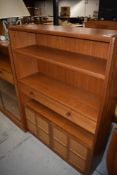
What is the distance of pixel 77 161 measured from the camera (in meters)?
1.40

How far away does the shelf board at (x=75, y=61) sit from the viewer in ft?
2.94

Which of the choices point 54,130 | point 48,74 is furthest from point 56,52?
point 54,130

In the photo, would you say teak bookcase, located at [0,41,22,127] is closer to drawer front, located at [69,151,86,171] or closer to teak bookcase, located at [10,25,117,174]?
teak bookcase, located at [10,25,117,174]

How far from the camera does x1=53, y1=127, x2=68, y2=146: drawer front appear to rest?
4.51ft

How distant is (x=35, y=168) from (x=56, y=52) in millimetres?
1276

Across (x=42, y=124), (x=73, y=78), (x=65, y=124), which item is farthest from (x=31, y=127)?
(x=73, y=78)

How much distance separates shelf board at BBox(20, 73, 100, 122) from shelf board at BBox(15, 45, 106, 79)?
1.14 feet

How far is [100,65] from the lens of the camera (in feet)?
3.22

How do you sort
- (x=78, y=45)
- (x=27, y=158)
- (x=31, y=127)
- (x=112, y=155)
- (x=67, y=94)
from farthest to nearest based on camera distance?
1. (x=31, y=127)
2. (x=27, y=158)
3. (x=67, y=94)
4. (x=78, y=45)
5. (x=112, y=155)

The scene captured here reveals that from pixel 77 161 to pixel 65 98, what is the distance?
0.67 meters

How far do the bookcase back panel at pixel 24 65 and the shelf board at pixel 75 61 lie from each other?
0.11 meters

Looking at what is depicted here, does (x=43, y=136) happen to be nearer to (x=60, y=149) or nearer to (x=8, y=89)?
(x=60, y=149)

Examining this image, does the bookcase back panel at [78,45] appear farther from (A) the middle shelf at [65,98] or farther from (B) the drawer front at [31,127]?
(B) the drawer front at [31,127]

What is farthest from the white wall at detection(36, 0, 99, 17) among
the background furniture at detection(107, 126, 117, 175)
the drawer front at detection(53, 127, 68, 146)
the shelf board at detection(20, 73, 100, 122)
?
the background furniture at detection(107, 126, 117, 175)
